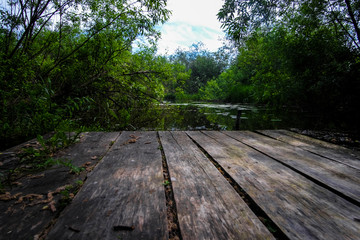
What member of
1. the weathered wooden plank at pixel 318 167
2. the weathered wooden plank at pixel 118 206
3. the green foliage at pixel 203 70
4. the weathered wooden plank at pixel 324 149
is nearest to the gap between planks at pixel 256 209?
the weathered wooden plank at pixel 118 206

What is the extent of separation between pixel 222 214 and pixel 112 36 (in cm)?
366

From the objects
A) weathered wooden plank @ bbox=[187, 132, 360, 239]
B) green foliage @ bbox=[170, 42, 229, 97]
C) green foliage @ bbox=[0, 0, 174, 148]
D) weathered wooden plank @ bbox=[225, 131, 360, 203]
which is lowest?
weathered wooden plank @ bbox=[225, 131, 360, 203]

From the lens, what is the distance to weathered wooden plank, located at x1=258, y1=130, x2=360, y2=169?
60.6 inches

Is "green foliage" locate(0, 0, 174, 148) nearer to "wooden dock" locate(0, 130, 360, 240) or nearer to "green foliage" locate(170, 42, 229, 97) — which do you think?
"wooden dock" locate(0, 130, 360, 240)

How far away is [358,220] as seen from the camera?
2.46ft

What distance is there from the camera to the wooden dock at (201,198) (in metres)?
0.67

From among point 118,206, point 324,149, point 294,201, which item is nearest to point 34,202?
point 118,206

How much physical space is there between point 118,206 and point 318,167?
1435 millimetres

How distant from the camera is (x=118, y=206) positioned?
2.62ft

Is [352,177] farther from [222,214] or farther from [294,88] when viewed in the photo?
[294,88]

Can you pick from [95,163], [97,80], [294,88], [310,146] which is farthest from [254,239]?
[294,88]

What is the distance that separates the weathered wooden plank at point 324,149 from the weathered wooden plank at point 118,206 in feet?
5.09

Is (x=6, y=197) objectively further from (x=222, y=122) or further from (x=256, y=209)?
(x=222, y=122)

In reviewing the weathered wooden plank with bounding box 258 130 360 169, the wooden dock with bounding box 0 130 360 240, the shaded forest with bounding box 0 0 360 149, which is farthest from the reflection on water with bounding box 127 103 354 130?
the wooden dock with bounding box 0 130 360 240
